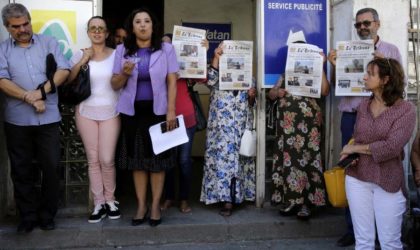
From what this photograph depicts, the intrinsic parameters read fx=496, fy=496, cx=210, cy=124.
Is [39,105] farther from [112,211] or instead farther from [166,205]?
[166,205]

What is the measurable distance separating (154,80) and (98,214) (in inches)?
55.9

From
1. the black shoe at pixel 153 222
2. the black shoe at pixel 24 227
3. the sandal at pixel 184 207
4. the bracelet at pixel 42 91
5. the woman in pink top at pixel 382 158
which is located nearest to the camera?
the woman in pink top at pixel 382 158

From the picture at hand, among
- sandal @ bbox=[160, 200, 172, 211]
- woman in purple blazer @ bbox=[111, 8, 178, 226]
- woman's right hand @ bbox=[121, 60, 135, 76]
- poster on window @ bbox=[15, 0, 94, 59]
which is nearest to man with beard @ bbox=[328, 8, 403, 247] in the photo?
woman in purple blazer @ bbox=[111, 8, 178, 226]

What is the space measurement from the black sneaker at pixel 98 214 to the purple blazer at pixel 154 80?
3.29 feet

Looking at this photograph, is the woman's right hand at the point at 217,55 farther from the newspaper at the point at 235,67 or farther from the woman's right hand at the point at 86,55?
the woman's right hand at the point at 86,55

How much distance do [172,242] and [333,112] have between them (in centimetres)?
216

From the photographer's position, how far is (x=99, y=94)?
181 inches

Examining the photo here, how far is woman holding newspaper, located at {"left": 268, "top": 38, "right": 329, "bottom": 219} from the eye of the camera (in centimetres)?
484

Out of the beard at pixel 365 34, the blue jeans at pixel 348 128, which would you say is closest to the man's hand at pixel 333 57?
the beard at pixel 365 34

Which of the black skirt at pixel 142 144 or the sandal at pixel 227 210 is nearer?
the black skirt at pixel 142 144

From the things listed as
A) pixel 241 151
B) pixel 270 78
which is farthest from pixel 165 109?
pixel 270 78

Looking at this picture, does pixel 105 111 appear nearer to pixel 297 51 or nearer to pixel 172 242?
pixel 172 242

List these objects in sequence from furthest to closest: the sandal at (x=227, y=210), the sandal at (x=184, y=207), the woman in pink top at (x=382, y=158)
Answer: the sandal at (x=184, y=207)
the sandal at (x=227, y=210)
the woman in pink top at (x=382, y=158)

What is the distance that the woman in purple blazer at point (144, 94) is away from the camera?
14.6 feet
